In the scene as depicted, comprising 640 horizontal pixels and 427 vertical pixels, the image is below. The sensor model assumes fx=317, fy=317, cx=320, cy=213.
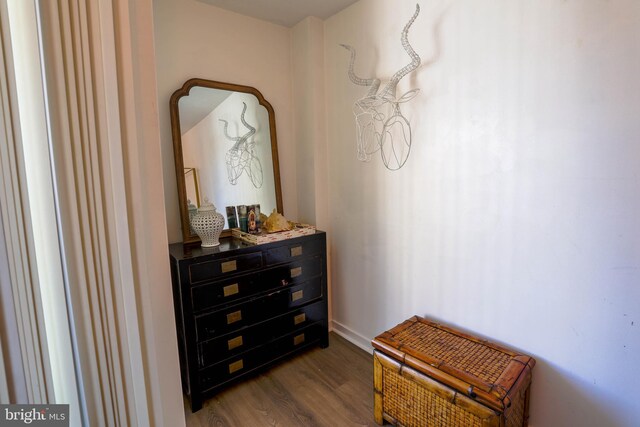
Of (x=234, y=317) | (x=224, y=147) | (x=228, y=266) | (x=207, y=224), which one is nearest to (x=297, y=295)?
(x=234, y=317)

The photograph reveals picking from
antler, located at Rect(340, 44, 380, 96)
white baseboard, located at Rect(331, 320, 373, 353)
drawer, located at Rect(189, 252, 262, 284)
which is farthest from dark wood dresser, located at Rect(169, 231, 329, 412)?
antler, located at Rect(340, 44, 380, 96)

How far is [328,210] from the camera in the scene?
8.04 ft

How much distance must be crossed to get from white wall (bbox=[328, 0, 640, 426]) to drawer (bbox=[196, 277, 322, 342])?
1.90 feet

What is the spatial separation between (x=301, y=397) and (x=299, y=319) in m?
→ 0.48

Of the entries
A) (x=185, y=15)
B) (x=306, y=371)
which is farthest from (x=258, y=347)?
(x=185, y=15)

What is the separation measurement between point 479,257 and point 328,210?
1.16 meters

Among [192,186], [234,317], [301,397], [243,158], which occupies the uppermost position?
[243,158]

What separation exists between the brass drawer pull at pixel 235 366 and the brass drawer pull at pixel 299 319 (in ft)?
1.37

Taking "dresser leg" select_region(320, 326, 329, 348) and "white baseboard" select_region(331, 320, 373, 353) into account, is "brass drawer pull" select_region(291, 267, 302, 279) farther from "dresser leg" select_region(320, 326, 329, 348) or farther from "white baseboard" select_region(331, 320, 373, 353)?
"white baseboard" select_region(331, 320, 373, 353)

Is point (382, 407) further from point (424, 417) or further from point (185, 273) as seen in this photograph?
point (185, 273)

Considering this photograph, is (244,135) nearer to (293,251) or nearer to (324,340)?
(293,251)

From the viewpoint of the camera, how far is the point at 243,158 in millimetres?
2244

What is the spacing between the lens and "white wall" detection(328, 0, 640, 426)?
1.17 m

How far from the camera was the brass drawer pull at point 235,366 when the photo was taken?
73.9 inches
